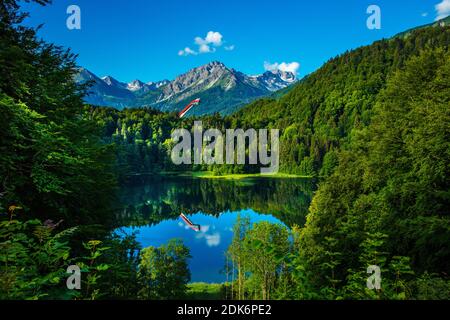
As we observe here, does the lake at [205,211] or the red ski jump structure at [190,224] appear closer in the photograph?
the lake at [205,211]

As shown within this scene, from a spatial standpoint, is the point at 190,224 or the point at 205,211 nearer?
the point at 190,224

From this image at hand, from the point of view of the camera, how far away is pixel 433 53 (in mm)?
21172

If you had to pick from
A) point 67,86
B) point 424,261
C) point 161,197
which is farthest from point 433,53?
point 161,197

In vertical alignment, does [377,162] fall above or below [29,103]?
below

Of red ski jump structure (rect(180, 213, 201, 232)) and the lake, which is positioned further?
red ski jump structure (rect(180, 213, 201, 232))

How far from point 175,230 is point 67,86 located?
56156 millimetres

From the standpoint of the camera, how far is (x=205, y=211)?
88312mm

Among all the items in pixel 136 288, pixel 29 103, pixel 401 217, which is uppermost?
pixel 29 103

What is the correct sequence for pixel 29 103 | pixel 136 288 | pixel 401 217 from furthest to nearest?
pixel 401 217
pixel 136 288
pixel 29 103

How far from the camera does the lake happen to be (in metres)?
51.9

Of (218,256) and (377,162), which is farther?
(218,256)

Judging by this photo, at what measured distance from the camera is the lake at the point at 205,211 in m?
51.9
